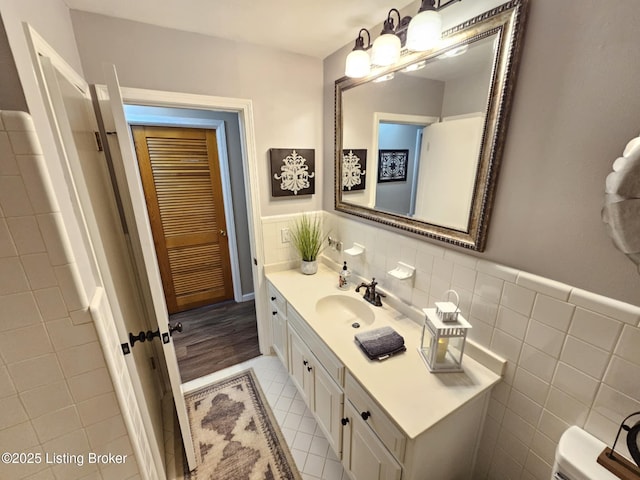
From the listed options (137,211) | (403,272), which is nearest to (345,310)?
(403,272)

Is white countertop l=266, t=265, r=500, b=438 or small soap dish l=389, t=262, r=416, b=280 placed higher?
small soap dish l=389, t=262, r=416, b=280

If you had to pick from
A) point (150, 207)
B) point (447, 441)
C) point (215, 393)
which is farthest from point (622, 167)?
point (150, 207)

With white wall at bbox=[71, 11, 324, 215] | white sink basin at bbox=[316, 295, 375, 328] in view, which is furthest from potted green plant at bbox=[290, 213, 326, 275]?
white sink basin at bbox=[316, 295, 375, 328]

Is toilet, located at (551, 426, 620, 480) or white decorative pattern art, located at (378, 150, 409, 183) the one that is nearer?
toilet, located at (551, 426, 620, 480)

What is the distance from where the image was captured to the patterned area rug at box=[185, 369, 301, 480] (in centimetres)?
144

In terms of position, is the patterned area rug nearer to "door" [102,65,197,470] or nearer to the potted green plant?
"door" [102,65,197,470]

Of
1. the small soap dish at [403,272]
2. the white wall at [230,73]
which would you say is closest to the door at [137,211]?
the white wall at [230,73]

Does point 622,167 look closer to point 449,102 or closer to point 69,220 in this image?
point 449,102

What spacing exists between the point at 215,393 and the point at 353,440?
1205 mm

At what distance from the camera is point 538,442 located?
976 millimetres

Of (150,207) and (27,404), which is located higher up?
(150,207)

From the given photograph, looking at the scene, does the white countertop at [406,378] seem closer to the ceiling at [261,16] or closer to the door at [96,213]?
the door at [96,213]

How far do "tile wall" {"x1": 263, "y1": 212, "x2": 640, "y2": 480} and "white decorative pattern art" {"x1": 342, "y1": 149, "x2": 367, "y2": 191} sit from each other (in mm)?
576

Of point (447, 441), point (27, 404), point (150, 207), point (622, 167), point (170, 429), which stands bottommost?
point (170, 429)
